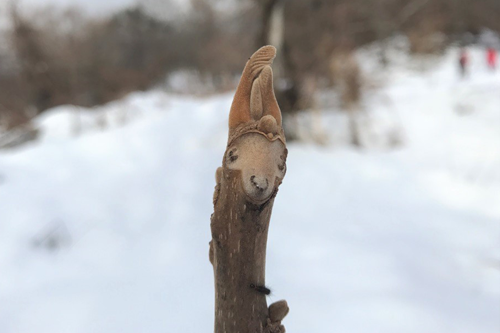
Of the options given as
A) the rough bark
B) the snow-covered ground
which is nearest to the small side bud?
the rough bark

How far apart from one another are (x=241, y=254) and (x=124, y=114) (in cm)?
700

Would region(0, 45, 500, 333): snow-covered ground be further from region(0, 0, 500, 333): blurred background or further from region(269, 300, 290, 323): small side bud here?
region(269, 300, 290, 323): small side bud

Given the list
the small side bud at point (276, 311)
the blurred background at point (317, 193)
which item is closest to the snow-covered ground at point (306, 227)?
the blurred background at point (317, 193)

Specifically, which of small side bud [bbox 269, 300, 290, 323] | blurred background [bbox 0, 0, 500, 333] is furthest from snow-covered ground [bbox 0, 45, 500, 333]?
small side bud [bbox 269, 300, 290, 323]

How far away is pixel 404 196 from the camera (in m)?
3.11

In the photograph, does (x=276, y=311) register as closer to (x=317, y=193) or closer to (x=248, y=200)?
(x=248, y=200)

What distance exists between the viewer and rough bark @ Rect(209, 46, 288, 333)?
672 mm

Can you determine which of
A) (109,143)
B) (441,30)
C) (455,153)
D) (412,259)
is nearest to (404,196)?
(412,259)

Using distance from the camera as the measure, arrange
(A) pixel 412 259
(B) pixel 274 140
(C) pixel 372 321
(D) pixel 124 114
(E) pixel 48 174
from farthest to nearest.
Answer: (D) pixel 124 114, (E) pixel 48 174, (A) pixel 412 259, (C) pixel 372 321, (B) pixel 274 140

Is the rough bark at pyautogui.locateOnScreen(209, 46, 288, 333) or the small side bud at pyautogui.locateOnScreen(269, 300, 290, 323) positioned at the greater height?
the rough bark at pyautogui.locateOnScreen(209, 46, 288, 333)

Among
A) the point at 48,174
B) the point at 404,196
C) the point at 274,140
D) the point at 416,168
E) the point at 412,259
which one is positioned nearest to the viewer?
the point at 274,140

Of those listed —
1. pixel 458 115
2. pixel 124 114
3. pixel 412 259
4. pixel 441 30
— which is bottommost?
pixel 412 259

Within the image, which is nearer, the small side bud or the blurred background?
the small side bud

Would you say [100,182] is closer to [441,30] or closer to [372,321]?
[372,321]
